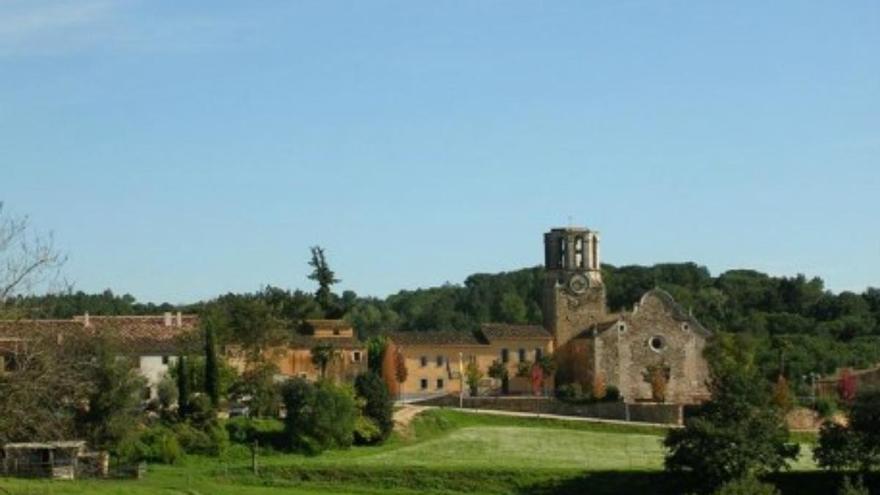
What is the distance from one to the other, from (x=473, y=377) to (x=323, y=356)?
919 centimetres

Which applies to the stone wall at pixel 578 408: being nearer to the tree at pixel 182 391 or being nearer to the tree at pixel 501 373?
the tree at pixel 501 373

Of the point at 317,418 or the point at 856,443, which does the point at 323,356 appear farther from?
the point at 856,443

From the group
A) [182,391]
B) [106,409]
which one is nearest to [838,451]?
[182,391]

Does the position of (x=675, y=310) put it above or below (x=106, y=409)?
above

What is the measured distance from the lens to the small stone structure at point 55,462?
53000mm

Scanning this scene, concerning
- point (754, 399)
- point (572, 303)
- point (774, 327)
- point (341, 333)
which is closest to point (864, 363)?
point (774, 327)

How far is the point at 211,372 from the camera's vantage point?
63.9 meters

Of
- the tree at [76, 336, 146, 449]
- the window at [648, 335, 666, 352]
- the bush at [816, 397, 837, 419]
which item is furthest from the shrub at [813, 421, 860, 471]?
the window at [648, 335, 666, 352]

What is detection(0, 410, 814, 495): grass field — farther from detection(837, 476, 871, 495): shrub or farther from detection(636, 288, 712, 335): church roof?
detection(636, 288, 712, 335): church roof

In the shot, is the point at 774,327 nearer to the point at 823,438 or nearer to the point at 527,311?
the point at 527,311

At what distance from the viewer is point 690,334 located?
8388 cm

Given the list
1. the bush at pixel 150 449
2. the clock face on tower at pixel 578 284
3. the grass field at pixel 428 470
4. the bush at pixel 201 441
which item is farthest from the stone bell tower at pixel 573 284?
the bush at pixel 150 449

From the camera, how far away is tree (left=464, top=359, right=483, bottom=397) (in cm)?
8306

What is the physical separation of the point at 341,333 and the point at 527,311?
215ft
